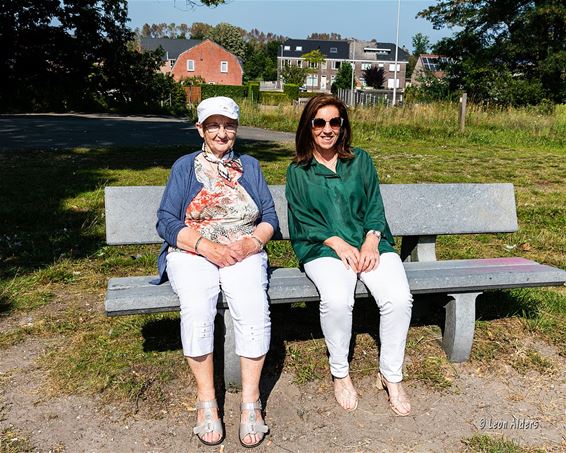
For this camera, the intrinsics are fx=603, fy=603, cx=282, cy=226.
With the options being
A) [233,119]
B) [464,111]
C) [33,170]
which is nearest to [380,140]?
[464,111]

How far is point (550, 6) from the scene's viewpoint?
87.3 feet

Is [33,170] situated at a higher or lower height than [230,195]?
lower

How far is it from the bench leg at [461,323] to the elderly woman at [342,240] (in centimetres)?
47

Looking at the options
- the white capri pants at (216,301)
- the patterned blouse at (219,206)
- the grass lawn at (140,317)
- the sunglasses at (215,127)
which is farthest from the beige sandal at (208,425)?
the sunglasses at (215,127)

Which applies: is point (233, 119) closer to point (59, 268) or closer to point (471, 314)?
point (471, 314)

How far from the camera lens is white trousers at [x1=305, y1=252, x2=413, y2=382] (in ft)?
9.41

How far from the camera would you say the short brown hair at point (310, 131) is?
3215mm

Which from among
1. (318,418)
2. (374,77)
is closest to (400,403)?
(318,418)

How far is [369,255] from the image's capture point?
10.00 feet

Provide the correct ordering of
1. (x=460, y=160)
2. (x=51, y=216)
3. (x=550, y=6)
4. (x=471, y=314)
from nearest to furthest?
(x=471, y=314), (x=51, y=216), (x=460, y=160), (x=550, y=6)

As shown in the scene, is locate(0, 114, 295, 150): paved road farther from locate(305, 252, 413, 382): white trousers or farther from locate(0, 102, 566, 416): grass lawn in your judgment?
locate(305, 252, 413, 382): white trousers

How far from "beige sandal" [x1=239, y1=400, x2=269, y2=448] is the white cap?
139 centimetres

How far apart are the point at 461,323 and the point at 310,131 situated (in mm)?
1335

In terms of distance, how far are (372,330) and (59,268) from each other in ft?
8.13
